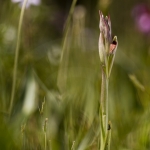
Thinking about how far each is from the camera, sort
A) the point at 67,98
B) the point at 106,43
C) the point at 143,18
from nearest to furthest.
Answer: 1. the point at 106,43
2. the point at 67,98
3. the point at 143,18

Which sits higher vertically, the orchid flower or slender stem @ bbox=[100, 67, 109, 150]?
the orchid flower

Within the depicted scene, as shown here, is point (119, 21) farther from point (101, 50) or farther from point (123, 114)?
point (101, 50)

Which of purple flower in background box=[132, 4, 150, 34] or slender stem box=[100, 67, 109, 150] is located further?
purple flower in background box=[132, 4, 150, 34]

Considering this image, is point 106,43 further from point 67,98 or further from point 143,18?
point 143,18

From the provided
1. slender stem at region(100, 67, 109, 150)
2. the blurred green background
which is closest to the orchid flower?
slender stem at region(100, 67, 109, 150)

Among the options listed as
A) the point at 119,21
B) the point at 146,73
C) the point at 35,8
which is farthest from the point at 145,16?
the point at 146,73

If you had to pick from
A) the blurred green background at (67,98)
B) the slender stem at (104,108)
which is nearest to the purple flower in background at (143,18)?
the blurred green background at (67,98)

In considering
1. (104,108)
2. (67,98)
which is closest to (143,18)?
(67,98)

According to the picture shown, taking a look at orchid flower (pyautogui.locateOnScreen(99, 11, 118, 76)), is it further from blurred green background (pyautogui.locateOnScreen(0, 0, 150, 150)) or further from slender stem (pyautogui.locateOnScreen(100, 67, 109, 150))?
blurred green background (pyautogui.locateOnScreen(0, 0, 150, 150))

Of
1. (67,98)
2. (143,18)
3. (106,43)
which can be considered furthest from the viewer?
(143,18)
